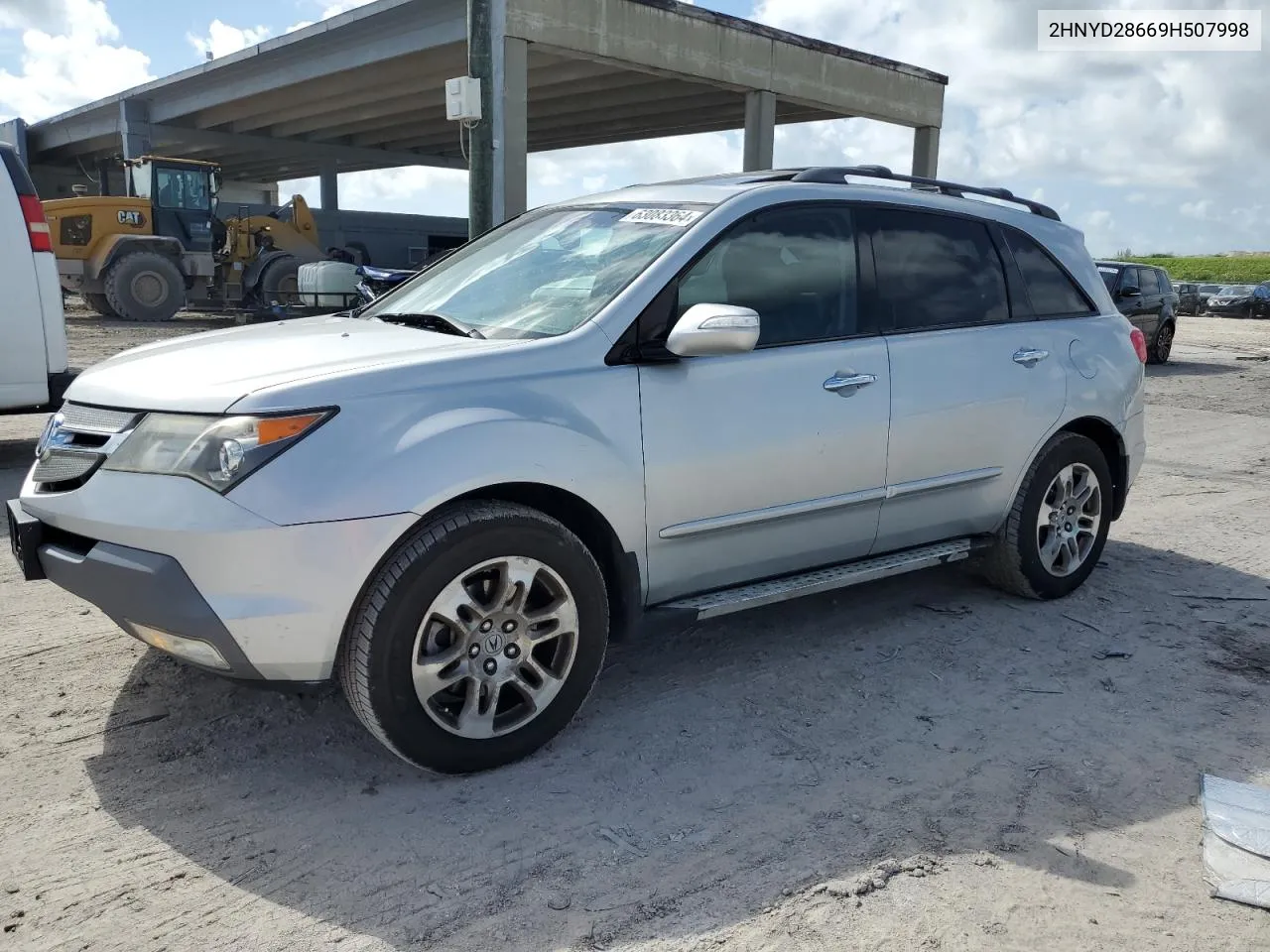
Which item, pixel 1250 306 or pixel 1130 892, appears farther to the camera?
pixel 1250 306

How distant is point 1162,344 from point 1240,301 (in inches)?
828

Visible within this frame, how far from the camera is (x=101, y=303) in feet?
64.5

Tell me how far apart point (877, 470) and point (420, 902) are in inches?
89.6

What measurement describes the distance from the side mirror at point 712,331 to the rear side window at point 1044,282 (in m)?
1.96

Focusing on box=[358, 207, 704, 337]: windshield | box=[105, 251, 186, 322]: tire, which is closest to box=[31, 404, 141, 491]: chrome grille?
box=[358, 207, 704, 337]: windshield

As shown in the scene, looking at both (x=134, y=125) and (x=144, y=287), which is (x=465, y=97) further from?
(x=134, y=125)

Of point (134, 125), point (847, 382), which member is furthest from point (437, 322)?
point (134, 125)

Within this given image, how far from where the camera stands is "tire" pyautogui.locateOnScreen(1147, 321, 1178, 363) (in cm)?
1725

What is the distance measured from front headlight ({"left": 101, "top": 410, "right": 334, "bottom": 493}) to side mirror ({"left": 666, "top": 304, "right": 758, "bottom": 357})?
3.60 ft

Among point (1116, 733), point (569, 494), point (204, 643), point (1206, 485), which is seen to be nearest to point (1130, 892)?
point (1116, 733)

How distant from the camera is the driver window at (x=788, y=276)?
3.71 metres

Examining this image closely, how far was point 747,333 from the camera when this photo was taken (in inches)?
132

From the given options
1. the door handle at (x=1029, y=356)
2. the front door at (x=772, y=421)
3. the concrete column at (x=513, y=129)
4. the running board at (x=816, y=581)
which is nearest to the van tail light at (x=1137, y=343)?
the door handle at (x=1029, y=356)

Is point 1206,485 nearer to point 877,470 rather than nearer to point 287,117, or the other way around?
point 877,470
